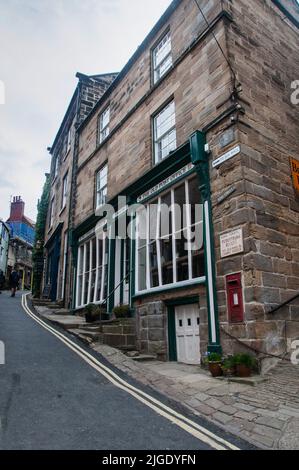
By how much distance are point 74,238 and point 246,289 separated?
10.7 meters

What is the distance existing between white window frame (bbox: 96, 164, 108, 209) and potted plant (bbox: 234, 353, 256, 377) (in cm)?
902

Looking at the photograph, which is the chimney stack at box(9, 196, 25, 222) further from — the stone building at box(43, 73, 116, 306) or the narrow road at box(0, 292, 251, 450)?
the narrow road at box(0, 292, 251, 450)

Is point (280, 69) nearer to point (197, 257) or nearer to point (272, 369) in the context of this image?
point (197, 257)

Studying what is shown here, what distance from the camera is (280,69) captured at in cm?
923

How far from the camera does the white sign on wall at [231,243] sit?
21.3 ft

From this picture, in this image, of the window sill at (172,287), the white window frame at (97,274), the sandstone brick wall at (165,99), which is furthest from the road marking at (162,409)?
the sandstone brick wall at (165,99)

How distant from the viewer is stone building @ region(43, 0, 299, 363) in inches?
258

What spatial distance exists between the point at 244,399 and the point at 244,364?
3.22 ft

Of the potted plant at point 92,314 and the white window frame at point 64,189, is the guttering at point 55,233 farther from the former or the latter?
the potted plant at point 92,314

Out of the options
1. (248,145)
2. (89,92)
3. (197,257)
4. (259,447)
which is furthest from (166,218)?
(89,92)

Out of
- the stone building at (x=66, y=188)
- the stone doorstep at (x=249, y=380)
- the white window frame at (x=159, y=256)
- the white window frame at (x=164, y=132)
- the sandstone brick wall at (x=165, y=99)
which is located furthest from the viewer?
the stone building at (x=66, y=188)

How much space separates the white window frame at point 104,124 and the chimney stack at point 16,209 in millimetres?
36234

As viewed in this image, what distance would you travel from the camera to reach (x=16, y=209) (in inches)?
1887

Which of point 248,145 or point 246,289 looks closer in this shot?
point 246,289
